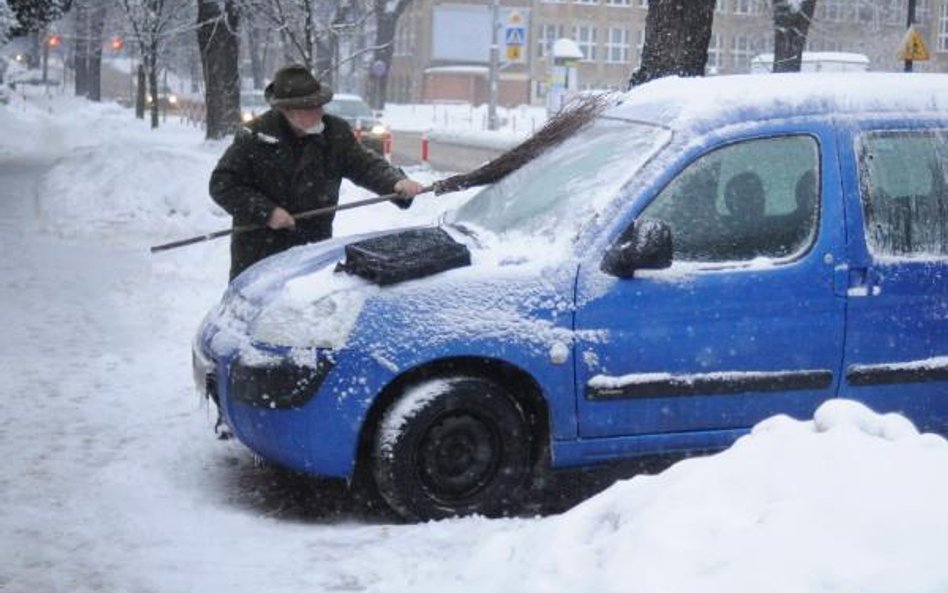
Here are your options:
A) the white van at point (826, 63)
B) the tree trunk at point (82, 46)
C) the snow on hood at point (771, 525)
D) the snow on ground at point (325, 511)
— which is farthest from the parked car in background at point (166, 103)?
the snow on hood at point (771, 525)

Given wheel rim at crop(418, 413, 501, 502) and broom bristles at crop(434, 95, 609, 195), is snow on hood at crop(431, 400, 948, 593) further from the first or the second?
broom bristles at crop(434, 95, 609, 195)

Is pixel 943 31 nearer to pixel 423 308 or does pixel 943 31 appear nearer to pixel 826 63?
pixel 826 63

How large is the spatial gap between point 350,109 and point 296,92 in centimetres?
2433

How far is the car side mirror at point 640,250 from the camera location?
5113 mm

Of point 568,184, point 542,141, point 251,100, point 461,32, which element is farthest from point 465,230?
point 461,32

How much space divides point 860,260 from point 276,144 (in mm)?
3023

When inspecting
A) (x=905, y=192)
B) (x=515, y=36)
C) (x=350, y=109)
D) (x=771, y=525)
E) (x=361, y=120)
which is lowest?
(x=361, y=120)

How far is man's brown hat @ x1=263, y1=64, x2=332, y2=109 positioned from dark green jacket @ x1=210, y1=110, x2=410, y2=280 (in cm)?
16

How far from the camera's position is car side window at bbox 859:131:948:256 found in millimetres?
5500

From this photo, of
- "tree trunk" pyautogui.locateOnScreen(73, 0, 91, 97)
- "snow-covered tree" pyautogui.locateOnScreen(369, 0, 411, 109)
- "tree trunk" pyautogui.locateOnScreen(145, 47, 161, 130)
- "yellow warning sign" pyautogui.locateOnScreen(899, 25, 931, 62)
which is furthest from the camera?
"snow-covered tree" pyautogui.locateOnScreen(369, 0, 411, 109)

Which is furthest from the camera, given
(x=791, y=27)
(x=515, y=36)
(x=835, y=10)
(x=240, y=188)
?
(x=835, y=10)

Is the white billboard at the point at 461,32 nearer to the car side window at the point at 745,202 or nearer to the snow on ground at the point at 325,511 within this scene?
the snow on ground at the point at 325,511

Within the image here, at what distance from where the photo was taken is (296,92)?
6727 mm

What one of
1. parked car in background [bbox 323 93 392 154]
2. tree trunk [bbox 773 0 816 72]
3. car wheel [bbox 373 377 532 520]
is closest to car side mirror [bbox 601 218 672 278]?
car wheel [bbox 373 377 532 520]
